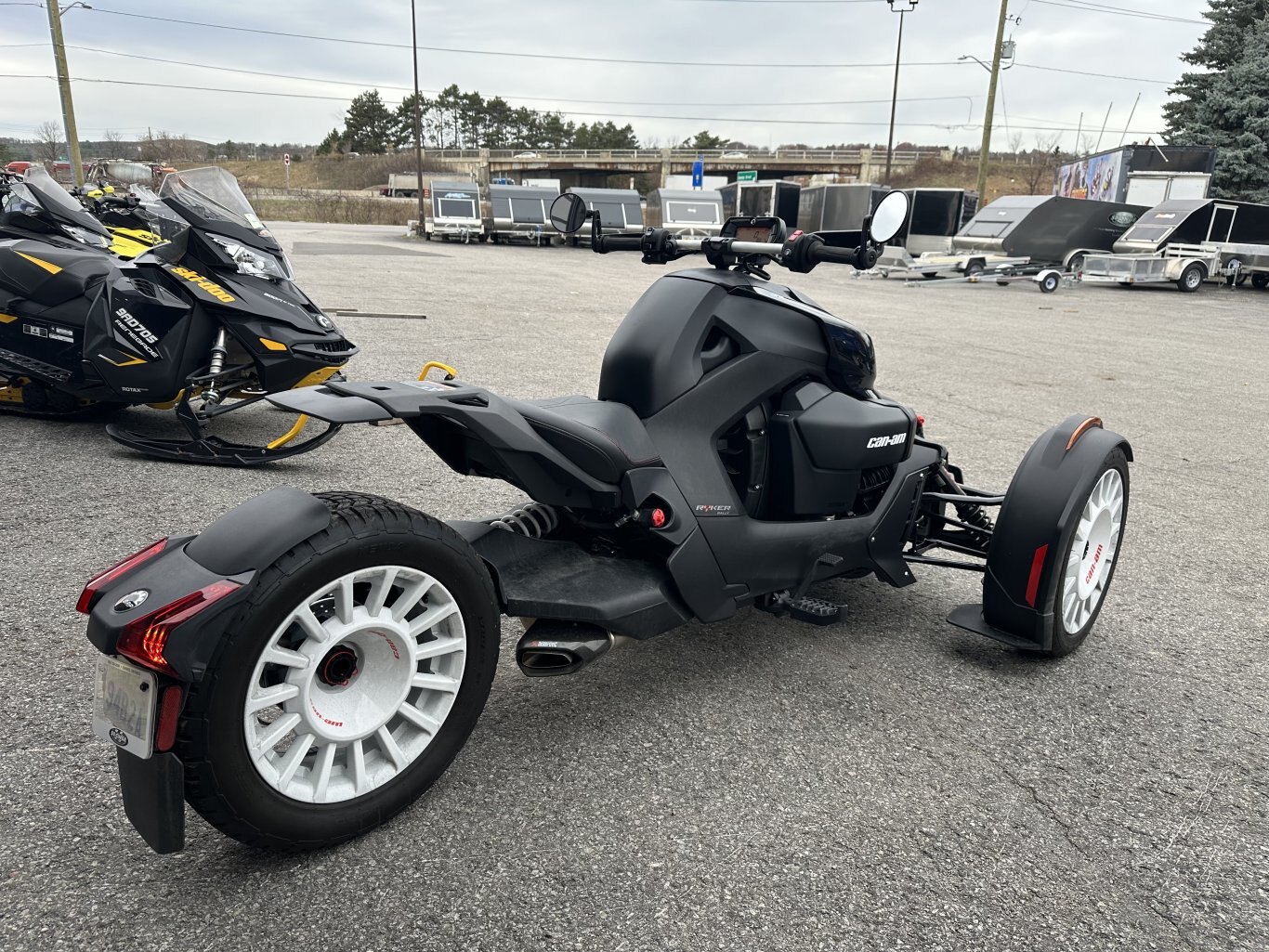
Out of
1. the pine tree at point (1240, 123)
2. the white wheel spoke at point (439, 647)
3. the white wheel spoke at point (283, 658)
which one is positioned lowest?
the white wheel spoke at point (439, 647)

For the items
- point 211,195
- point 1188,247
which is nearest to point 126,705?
point 211,195

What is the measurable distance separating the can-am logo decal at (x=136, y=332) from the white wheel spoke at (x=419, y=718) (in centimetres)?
374

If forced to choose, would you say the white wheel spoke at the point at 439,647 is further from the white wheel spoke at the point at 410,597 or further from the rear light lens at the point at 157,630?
the rear light lens at the point at 157,630

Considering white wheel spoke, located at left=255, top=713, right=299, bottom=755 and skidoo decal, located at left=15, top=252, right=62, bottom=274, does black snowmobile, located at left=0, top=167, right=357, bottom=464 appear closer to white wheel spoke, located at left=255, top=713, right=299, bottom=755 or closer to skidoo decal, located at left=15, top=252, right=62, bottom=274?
skidoo decal, located at left=15, top=252, right=62, bottom=274

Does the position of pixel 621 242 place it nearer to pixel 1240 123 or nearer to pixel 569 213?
pixel 569 213

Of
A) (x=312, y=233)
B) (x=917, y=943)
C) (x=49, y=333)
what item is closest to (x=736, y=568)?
(x=917, y=943)

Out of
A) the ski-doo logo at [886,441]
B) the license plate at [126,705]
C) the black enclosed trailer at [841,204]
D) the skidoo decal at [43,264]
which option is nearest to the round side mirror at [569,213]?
the ski-doo logo at [886,441]

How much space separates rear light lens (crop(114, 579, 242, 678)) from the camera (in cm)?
174

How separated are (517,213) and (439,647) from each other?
31.7m

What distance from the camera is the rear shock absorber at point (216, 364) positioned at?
5.03 m

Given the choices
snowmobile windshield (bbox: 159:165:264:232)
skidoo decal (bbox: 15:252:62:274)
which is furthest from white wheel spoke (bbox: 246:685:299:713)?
skidoo decal (bbox: 15:252:62:274)

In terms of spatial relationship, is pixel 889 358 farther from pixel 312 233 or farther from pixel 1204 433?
pixel 312 233

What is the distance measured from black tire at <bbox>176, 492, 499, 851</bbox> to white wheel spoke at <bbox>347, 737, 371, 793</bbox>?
3 centimetres

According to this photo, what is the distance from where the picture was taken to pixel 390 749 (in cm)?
214
